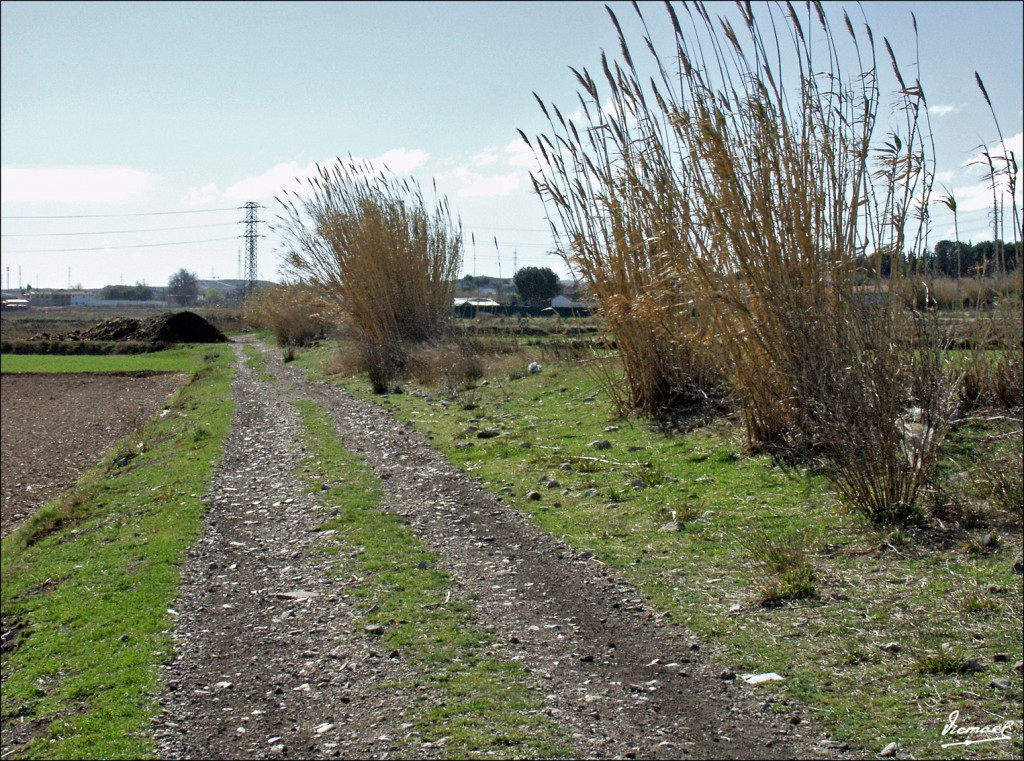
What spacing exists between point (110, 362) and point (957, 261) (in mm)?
36551

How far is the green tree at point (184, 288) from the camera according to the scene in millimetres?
35406

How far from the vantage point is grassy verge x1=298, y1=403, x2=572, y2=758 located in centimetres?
423

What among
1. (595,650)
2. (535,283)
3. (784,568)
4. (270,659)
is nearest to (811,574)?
(784,568)

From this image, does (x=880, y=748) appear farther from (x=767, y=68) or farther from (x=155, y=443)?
(x=155, y=443)

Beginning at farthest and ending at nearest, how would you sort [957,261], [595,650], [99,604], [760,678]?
[957,261]
[99,604]
[595,650]
[760,678]

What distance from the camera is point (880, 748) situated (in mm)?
3834

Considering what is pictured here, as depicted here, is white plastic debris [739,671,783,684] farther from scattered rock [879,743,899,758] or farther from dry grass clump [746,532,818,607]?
dry grass clump [746,532,818,607]

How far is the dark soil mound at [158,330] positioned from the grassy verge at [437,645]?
37568 mm

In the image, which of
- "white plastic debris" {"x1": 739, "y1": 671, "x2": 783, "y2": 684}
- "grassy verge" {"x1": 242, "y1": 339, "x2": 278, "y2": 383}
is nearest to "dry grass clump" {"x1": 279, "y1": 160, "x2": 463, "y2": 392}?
"grassy verge" {"x1": 242, "y1": 339, "x2": 278, "y2": 383}

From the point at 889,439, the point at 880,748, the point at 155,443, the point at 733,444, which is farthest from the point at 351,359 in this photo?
the point at 880,748

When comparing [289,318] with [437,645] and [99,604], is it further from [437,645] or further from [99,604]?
[437,645]

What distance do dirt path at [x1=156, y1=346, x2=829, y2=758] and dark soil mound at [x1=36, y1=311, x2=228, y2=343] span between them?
37.4 meters

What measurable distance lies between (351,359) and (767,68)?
16.4 metres

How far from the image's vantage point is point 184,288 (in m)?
36.8
